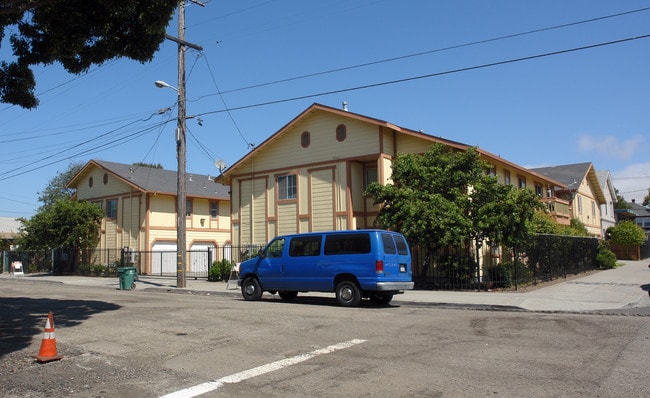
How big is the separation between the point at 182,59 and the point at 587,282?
19.2 meters

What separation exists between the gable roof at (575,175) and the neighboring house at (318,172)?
13480 millimetres

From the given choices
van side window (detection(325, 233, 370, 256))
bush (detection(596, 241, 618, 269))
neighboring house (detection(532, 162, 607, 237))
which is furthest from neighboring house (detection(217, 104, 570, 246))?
neighboring house (detection(532, 162, 607, 237))

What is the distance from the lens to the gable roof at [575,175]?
3997cm

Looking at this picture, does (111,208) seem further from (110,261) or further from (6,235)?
(6,235)

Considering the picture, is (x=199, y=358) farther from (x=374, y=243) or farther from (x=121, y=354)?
(x=374, y=243)

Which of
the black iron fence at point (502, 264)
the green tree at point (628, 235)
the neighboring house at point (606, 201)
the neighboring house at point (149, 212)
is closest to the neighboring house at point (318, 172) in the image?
the black iron fence at point (502, 264)

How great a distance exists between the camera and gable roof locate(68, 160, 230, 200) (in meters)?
36.3

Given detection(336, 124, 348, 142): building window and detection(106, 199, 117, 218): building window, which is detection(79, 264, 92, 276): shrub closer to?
detection(106, 199, 117, 218): building window

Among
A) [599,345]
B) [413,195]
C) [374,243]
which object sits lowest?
[599,345]

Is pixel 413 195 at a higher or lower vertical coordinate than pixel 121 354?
higher

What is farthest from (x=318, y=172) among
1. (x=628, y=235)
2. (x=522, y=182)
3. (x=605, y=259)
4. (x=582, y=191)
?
(x=628, y=235)

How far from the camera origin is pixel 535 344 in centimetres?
862

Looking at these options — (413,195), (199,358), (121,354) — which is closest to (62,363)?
(121,354)

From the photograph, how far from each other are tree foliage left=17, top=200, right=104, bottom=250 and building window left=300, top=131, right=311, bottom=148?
19.7 meters
